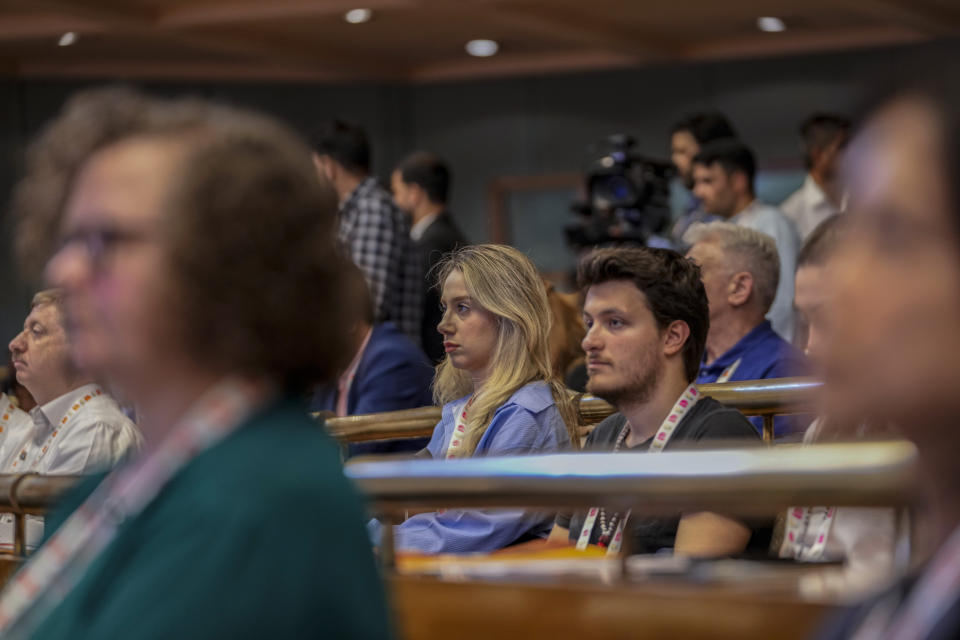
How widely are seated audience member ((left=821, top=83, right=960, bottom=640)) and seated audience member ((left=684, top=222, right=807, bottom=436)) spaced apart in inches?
98.1

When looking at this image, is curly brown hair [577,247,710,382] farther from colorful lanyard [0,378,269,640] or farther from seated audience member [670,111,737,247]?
seated audience member [670,111,737,247]

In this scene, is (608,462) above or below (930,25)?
below

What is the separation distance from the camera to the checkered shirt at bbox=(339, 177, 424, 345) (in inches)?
193

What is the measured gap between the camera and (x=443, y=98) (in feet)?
33.8

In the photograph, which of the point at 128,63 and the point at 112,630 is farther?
the point at 128,63

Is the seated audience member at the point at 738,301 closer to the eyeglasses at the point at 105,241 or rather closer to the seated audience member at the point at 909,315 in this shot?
the seated audience member at the point at 909,315

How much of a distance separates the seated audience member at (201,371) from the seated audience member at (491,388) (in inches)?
74.3

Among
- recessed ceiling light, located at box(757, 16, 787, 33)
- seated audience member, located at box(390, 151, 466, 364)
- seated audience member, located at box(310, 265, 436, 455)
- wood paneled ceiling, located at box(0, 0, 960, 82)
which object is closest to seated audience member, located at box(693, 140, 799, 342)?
seated audience member, located at box(390, 151, 466, 364)

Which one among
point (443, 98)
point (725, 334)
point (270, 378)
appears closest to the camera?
point (270, 378)

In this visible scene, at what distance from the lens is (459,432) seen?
313 cm

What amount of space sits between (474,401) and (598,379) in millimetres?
489

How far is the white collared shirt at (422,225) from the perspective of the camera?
5.87 m

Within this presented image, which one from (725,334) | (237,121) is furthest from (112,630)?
Result: (725,334)

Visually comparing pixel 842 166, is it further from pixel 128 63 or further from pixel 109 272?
pixel 128 63
